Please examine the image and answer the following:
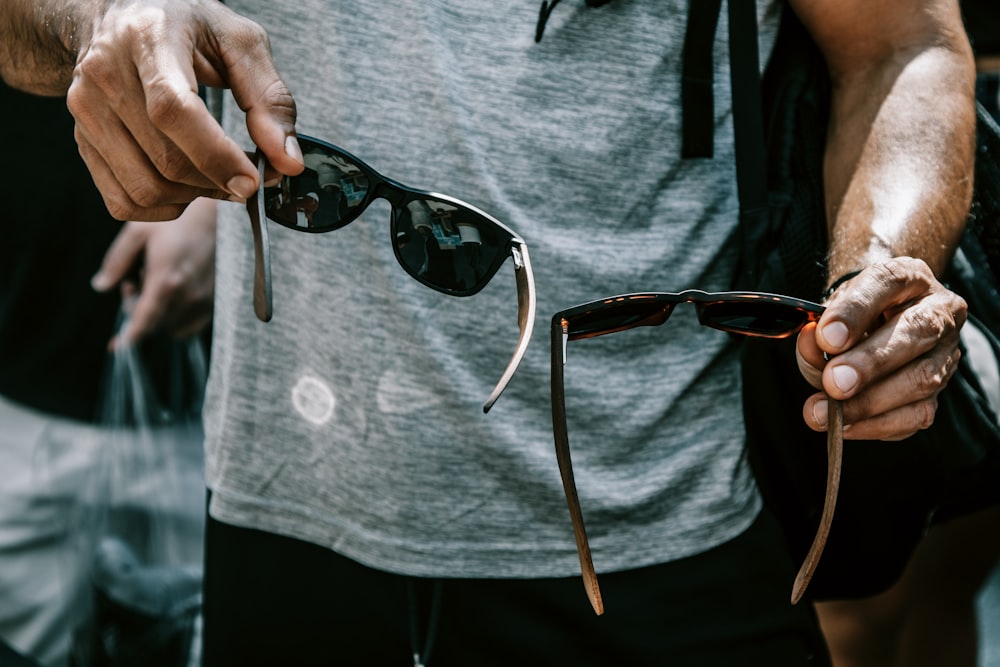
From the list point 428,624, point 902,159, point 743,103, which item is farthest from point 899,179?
point 428,624

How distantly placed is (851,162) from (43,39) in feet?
3.28

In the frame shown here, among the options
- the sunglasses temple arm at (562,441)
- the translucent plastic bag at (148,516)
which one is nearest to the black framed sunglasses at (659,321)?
the sunglasses temple arm at (562,441)

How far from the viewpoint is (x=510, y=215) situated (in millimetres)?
1185

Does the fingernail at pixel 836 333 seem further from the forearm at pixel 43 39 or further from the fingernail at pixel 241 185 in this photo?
the forearm at pixel 43 39

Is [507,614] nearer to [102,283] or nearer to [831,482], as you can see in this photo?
[831,482]

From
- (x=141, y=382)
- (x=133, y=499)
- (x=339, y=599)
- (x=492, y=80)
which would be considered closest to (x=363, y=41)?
(x=492, y=80)

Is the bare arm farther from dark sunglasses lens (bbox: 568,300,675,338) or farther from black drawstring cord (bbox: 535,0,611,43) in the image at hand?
black drawstring cord (bbox: 535,0,611,43)

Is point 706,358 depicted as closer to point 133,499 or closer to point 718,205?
→ point 718,205

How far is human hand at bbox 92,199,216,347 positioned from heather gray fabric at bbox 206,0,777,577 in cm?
77

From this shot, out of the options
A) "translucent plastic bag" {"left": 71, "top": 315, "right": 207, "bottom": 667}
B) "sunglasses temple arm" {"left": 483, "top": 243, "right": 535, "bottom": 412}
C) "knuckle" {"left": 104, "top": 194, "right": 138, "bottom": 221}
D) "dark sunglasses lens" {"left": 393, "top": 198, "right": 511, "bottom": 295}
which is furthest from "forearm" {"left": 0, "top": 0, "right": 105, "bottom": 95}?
"translucent plastic bag" {"left": 71, "top": 315, "right": 207, "bottom": 667}

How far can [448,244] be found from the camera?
3.26ft

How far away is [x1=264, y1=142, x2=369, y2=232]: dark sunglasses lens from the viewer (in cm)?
99

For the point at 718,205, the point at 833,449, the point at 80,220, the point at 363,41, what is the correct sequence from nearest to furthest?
the point at 833,449
the point at 363,41
the point at 718,205
the point at 80,220

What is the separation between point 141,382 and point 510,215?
50.6 inches
